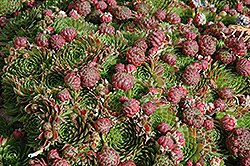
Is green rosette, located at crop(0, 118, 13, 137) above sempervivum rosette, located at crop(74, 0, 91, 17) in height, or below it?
below

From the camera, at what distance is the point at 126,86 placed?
2.78 m

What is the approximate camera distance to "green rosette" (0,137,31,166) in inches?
105

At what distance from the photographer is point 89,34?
3.24 metres

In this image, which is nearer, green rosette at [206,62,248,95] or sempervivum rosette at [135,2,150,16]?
green rosette at [206,62,248,95]

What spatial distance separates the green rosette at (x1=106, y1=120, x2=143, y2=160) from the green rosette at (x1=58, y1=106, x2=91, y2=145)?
27 cm

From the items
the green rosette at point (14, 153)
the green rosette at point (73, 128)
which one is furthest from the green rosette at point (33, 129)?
the green rosette at point (73, 128)

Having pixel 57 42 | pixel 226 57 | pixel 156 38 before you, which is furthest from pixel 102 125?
pixel 226 57

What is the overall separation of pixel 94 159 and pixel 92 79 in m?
0.90

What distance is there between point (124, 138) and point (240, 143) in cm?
131

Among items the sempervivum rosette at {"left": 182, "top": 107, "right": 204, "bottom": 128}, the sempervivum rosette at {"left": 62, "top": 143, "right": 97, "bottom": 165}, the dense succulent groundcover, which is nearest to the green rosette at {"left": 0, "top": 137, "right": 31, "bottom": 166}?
the dense succulent groundcover

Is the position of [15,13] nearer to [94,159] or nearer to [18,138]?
[18,138]

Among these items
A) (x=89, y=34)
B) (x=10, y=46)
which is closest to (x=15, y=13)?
(x=10, y=46)

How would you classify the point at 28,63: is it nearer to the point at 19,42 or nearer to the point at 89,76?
the point at 19,42

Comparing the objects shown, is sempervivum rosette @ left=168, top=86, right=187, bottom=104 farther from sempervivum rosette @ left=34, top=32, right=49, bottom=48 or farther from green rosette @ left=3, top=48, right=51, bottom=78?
sempervivum rosette @ left=34, top=32, right=49, bottom=48
